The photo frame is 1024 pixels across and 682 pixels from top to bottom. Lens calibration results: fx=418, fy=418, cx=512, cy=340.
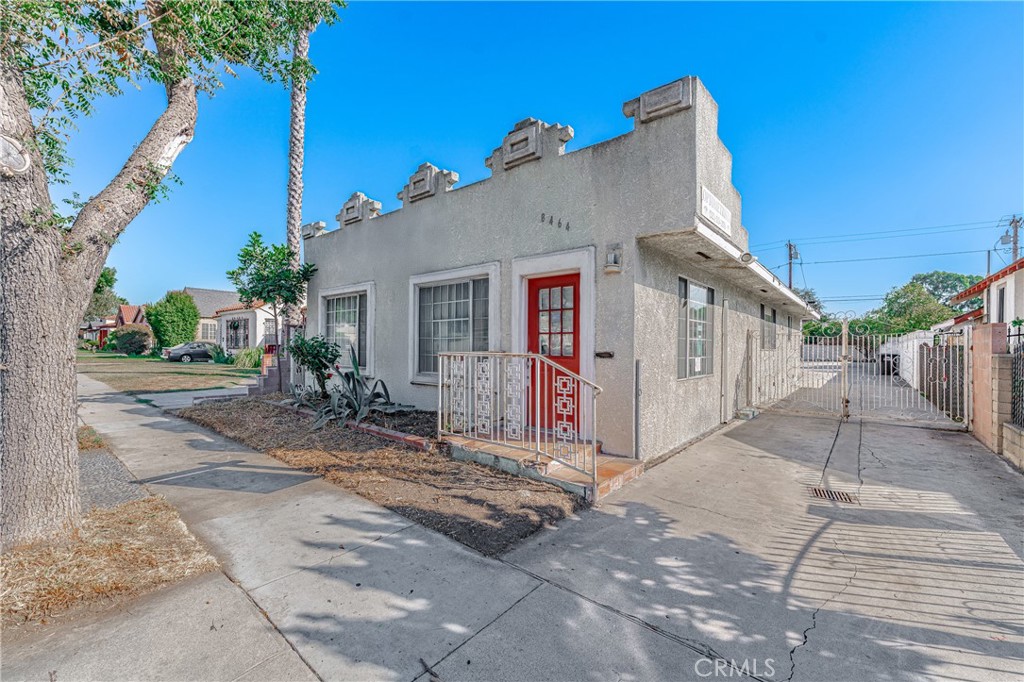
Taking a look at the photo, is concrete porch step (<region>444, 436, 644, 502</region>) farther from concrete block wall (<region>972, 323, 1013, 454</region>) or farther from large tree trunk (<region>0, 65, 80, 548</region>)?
concrete block wall (<region>972, 323, 1013, 454</region>)

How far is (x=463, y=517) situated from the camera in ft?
12.1

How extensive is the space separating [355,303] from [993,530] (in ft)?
31.4

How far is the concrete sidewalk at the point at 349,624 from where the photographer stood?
2059mm

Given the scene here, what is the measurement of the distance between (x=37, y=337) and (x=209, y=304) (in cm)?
4294

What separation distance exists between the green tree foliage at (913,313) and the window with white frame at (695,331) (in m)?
15.7

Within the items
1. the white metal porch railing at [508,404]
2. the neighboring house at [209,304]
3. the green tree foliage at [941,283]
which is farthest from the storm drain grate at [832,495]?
the green tree foliage at [941,283]

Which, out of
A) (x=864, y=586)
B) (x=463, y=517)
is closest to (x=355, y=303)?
(x=463, y=517)

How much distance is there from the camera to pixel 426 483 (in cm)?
452

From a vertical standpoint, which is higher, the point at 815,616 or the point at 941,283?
the point at 941,283

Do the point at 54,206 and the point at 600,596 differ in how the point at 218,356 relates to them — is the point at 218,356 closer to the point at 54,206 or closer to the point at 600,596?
the point at 54,206

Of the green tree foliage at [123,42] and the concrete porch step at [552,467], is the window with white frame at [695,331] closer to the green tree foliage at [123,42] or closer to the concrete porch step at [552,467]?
the concrete porch step at [552,467]

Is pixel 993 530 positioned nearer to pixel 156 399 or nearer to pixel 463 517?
pixel 463 517

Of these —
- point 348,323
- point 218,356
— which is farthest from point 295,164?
point 218,356

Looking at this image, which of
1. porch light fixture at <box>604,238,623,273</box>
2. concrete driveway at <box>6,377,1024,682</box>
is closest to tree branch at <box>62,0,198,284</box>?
concrete driveway at <box>6,377,1024,682</box>
